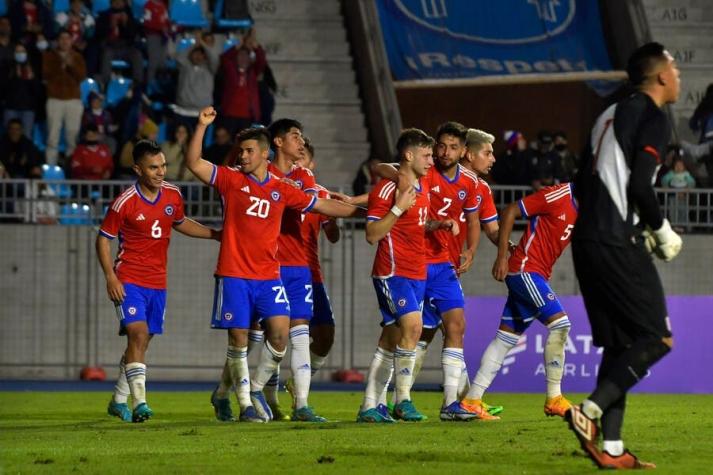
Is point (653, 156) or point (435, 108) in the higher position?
point (435, 108)

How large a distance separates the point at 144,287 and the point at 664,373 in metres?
8.58

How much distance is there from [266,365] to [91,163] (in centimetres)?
996

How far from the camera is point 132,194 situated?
44.0ft

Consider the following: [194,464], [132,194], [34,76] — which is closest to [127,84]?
[34,76]

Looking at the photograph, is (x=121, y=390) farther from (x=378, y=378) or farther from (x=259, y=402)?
(x=378, y=378)

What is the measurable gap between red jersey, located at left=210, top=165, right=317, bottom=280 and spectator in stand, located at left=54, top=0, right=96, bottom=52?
11915mm

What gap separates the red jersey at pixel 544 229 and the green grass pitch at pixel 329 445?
1.31m

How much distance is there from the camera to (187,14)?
2583cm

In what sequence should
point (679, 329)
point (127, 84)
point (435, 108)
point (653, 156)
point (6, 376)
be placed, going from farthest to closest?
point (435, 108), point (127, 84), point (6, 376), point (679, 329), point (653, 156)

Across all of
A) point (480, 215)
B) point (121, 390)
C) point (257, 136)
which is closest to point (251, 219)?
point (257, 136)

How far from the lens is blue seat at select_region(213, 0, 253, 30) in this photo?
2589 cm

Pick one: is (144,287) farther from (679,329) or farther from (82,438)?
(679,329)

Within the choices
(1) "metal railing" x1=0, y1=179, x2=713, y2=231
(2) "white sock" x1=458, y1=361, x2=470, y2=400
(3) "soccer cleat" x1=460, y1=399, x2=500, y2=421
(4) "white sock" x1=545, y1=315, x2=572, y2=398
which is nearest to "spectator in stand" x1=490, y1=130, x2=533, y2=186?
(1) "metal railing" x1=0, y1=179, x2=713, y2=231

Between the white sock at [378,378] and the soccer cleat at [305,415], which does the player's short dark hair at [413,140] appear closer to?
the white sock at [378,378]
